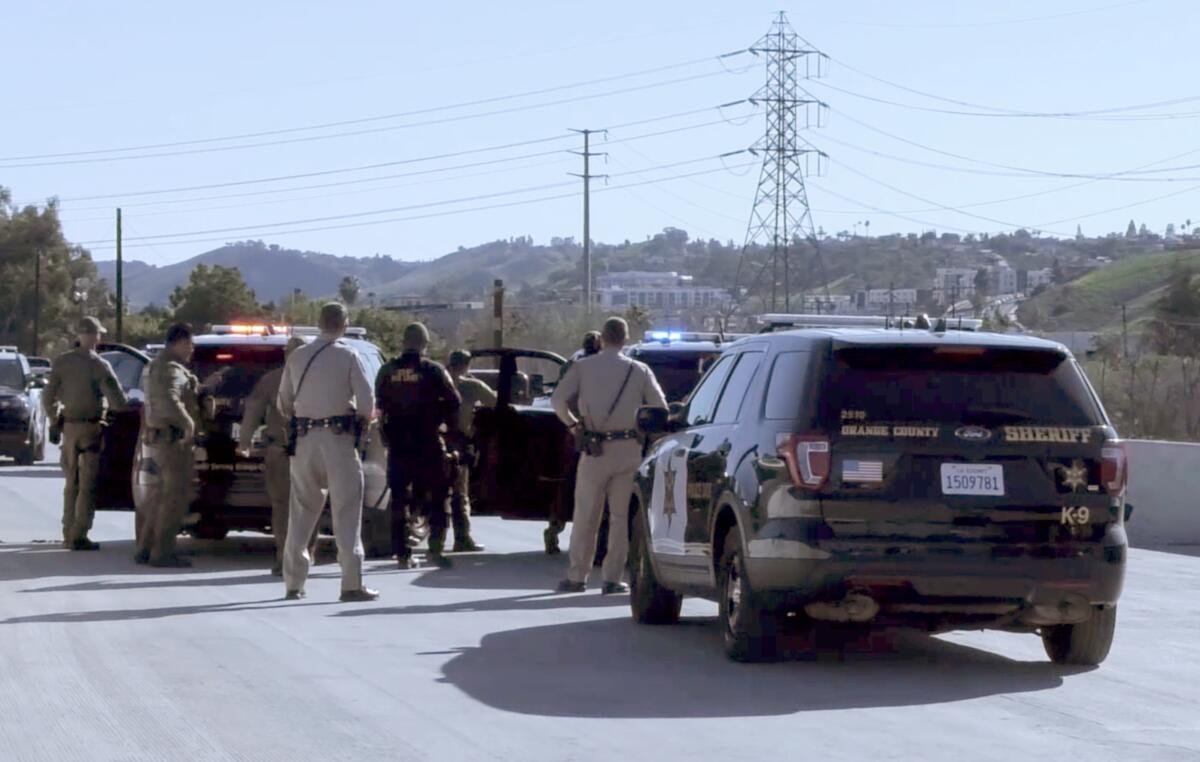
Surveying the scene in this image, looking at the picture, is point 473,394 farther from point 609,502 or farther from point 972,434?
A: point 972,434

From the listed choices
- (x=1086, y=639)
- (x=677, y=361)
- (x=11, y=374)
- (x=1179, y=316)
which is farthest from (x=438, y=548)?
(x=1179, y=316)

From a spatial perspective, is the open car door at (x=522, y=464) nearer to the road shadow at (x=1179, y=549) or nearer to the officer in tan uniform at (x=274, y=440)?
the officer in tan uniform at (x=274, y=440)

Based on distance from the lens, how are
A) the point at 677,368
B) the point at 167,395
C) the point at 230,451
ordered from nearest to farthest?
the point at 167,395 → the point at 230,451 → the point at 677,368

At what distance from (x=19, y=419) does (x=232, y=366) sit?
16.9 metres

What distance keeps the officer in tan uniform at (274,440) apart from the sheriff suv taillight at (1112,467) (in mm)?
6686

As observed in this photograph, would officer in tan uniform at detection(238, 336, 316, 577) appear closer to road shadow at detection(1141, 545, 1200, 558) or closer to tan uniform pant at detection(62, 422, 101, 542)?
tan uniform pant at detection(62, 422, 101, 542)

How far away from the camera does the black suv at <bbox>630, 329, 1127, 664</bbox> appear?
1029 cm

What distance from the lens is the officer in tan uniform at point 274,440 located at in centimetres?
1555

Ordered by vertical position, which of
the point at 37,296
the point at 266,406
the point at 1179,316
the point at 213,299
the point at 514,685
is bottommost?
the point at 514,685

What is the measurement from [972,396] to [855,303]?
4700 inches

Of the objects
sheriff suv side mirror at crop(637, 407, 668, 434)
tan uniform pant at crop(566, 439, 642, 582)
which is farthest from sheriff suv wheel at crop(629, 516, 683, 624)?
tan uniform pant at crop(566, 439, 642, 582)

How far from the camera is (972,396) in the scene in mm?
10516

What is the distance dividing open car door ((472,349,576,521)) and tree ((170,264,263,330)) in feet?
199

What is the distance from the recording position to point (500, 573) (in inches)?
654
